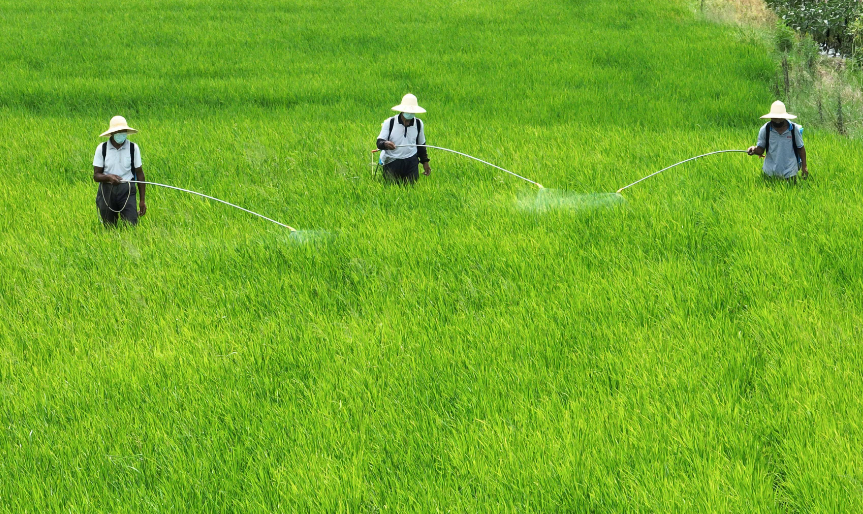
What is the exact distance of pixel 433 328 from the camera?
4.52 m

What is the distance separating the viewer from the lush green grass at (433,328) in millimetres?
3123

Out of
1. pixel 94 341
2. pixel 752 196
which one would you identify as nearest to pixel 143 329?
pixel 94 341

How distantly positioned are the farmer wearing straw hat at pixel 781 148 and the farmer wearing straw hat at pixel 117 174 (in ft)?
17.6

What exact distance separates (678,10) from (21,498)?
18.4 m

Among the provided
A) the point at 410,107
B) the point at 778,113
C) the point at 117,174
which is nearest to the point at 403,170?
the point at 410,107

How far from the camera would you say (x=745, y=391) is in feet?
12.1

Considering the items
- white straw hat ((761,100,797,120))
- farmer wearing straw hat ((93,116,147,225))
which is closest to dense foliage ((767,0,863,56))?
white straw hat ((761,100,797,120))

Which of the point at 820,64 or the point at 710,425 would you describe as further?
the point at 820,64

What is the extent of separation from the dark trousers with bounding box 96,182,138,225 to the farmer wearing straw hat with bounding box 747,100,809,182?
543 centimetres

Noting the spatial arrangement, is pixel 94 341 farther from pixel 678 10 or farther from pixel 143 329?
pixel 678 10

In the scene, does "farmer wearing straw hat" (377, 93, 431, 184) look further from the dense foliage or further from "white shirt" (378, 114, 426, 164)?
the dense foliage

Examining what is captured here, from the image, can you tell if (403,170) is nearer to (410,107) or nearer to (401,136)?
(401,136)

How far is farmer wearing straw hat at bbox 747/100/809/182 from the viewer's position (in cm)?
662

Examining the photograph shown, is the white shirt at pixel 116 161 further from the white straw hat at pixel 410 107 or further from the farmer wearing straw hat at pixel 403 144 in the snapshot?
the white straw hat at pixel 410 107
